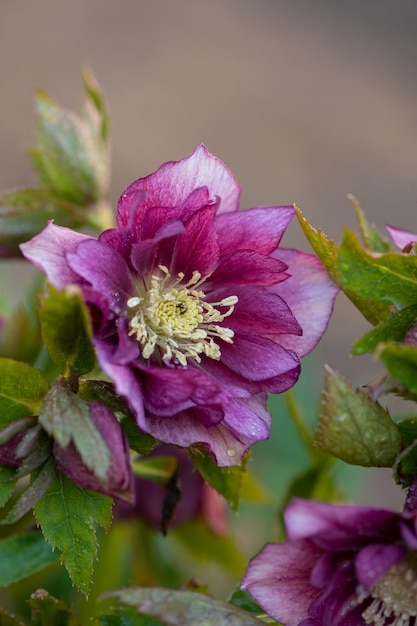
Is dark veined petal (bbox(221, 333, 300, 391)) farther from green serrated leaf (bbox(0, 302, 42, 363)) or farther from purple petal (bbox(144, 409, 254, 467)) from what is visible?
green serrated leaf (bbox(0, 302, 42, 363))

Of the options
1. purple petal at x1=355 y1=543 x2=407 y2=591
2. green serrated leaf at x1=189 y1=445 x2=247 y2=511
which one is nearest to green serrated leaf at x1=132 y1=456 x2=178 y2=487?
green serrated leaf at x1=189 y1=445 x2=247 y2=511

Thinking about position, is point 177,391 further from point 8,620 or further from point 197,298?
point 8,620

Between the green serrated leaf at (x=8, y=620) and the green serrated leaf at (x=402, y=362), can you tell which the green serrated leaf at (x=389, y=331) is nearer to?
the green serrated leaf at (x=402, y=362)

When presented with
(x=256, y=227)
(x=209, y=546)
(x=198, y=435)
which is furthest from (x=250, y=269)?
(x=209, y=546)

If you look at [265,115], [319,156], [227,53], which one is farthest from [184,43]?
[319,156]

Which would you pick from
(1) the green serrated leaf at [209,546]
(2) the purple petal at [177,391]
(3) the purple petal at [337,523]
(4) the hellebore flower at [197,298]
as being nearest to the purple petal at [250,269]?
(4) the hellebore flower at [197,298]

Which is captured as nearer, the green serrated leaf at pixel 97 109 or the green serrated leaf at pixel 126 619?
the green serrated leaf at pixel 126 619
